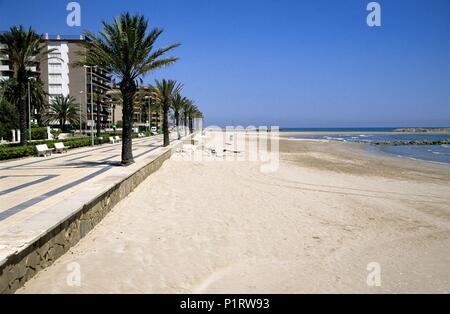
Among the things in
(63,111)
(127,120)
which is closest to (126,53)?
(127,120)

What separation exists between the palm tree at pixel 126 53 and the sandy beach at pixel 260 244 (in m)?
5.24

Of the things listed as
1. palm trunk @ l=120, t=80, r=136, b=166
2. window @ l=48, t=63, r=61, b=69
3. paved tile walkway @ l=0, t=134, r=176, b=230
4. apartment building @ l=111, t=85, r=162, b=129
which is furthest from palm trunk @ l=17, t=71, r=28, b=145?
window @ l=48, t=63, r=61, b=69

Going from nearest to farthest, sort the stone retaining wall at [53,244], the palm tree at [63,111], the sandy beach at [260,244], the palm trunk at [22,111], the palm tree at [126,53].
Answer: the stone retaining wall at [53,244] → the sandy beach at [260,244] → the palm tree at [126,53] → the palm trunk at [22,111] → the palm tree at [63,111]

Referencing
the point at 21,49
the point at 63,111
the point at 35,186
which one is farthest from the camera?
the point at 63,111

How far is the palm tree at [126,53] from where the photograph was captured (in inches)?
575

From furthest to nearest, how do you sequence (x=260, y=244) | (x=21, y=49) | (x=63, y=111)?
(x=63, y=111), (x=21, y=49), (x=260, y=244)

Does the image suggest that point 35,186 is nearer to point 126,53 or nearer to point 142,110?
point 126,53

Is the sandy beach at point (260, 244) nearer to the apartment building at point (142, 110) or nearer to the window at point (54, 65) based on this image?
the apartment building at point (142, 110)

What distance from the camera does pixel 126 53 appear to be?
48.6 ft

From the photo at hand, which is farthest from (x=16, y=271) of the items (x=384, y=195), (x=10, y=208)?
(x=384, y=195)

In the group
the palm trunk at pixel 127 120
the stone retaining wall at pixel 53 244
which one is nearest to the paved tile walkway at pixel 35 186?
the stone retaining wall at pixel 53 244

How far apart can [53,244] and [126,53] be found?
1136 cm

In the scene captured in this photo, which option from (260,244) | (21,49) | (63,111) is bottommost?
(260,244)
